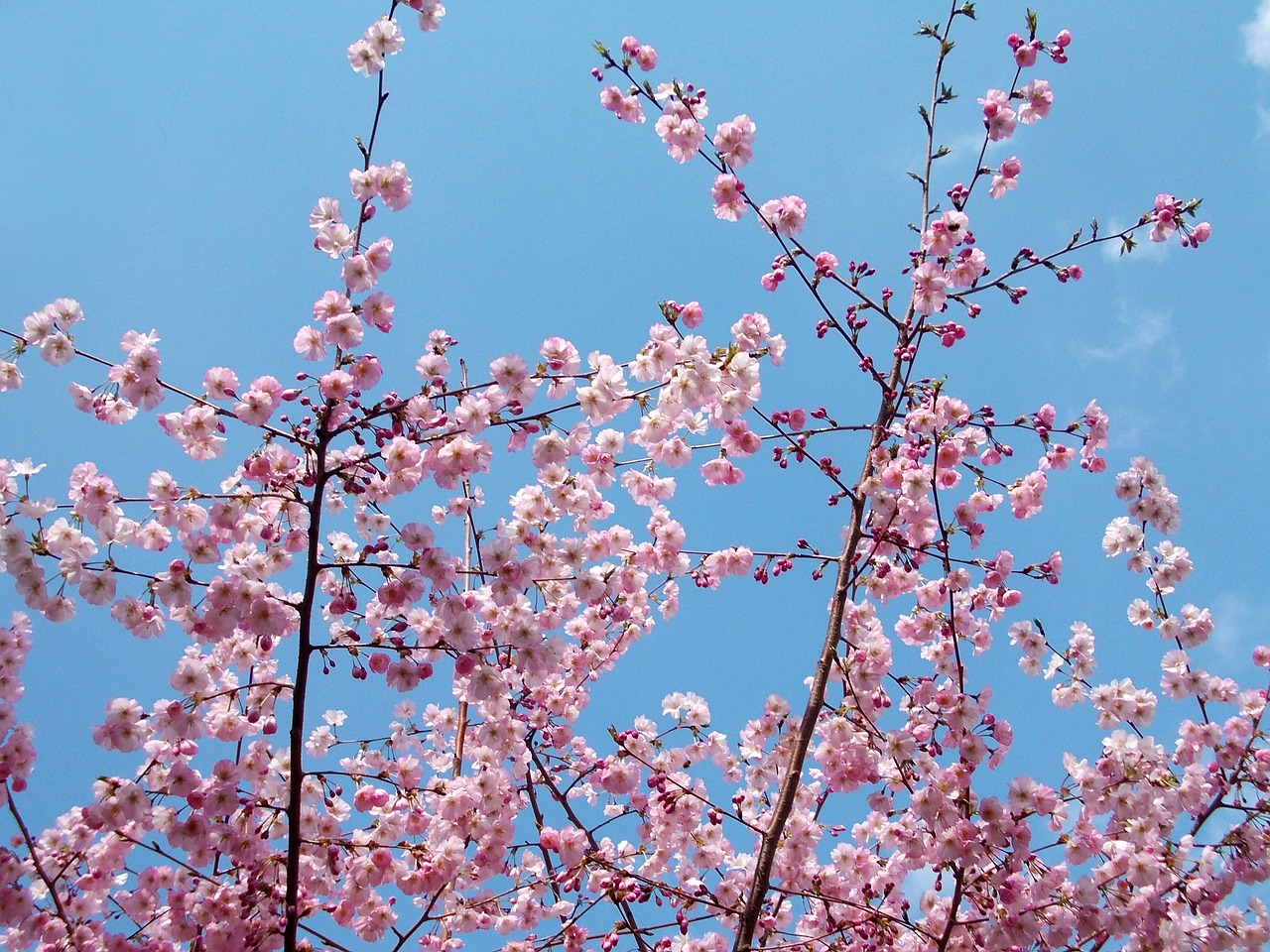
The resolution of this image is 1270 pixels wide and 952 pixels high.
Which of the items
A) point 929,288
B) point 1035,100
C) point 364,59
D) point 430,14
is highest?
point 1035,100

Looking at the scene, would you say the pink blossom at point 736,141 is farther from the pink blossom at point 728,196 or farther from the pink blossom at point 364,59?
the pink blossom at point 364,59

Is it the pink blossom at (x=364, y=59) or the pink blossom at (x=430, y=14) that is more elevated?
the pink blossom at (x=430, y=14)

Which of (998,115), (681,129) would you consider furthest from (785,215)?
(998,115)

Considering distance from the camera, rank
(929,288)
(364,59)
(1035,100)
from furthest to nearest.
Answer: (1035,100) → (929,288) → (364,59)

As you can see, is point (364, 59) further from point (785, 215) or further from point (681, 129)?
point (785, 215)

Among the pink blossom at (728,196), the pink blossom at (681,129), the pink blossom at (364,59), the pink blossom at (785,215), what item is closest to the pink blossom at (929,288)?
the pink blossom at (785,215)

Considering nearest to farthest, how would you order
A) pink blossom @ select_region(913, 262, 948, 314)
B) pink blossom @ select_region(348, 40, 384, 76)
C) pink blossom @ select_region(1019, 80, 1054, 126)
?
pink blossom @ select_region(348, 40, 384, 76) → pink blossom @ select_region(913, 262, 948, 314) → pink blossom @ select_region(1019, 80, 1054, 126)

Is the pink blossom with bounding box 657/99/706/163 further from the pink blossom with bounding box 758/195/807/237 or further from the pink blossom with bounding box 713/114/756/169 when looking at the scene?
the pink blossom with bounding box 758/195/807/237

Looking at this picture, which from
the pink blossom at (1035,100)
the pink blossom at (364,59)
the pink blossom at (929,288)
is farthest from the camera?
the pink blossom at (1035,100)

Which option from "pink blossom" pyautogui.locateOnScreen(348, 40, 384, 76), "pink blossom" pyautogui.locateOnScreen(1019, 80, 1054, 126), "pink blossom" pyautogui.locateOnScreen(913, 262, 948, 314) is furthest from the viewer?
"pink blossom" pyautogui.locateOnScreen(1019, 80, 1054, 126)

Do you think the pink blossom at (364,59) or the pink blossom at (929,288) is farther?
the pink blossom at (929,288)

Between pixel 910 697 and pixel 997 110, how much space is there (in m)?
3.78

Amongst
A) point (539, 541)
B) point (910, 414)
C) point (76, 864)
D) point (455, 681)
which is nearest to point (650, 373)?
point (539, 541)

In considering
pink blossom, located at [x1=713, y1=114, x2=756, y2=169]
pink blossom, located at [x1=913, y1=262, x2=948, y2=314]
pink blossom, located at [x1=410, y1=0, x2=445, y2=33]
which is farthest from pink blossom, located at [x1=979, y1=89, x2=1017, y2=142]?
pink blossom, located at [x1=410, y1=0, x2=445, y2=33]
